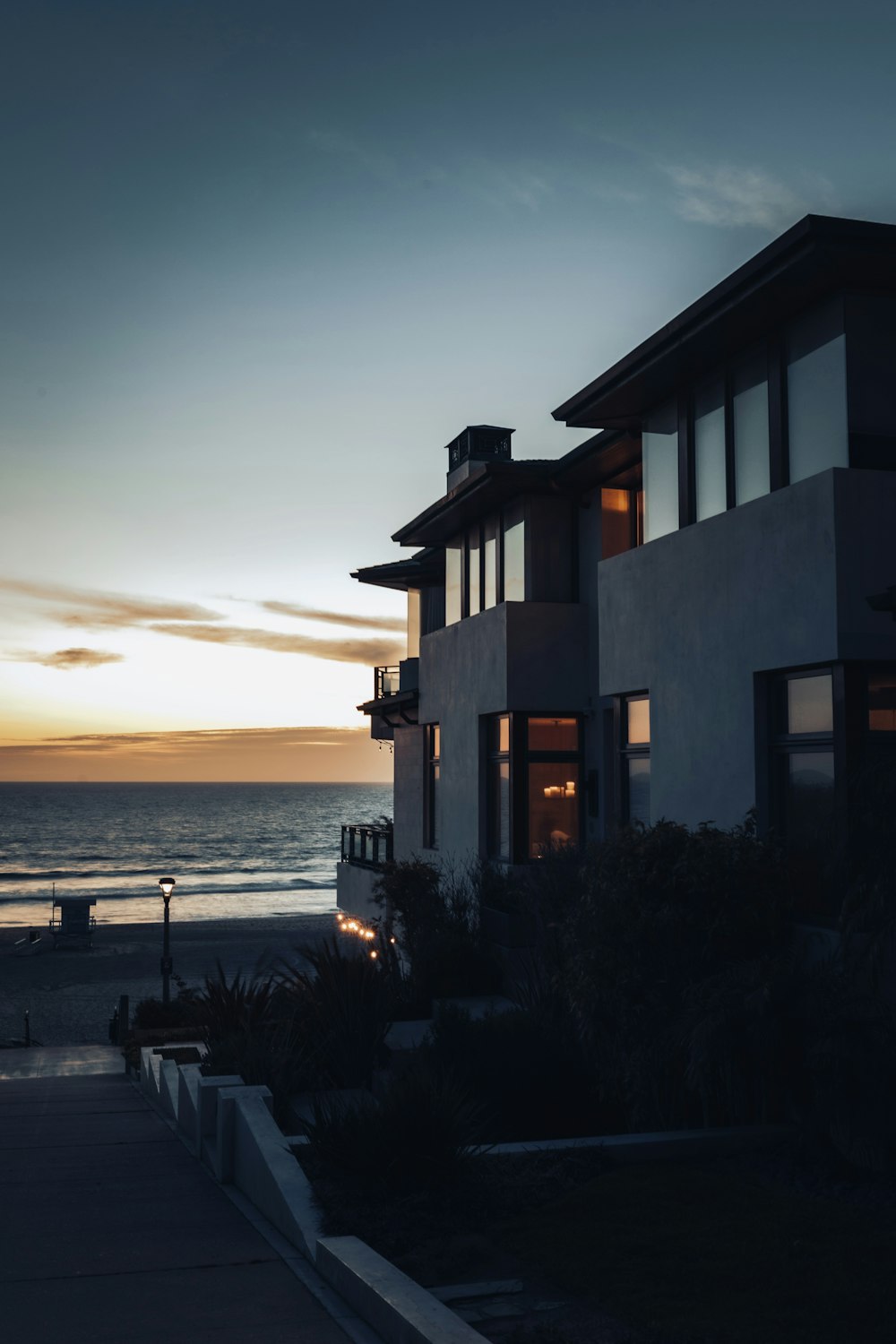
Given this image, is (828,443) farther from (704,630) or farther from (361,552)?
(361,552)

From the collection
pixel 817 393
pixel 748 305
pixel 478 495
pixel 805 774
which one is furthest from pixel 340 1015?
pixel 478 495

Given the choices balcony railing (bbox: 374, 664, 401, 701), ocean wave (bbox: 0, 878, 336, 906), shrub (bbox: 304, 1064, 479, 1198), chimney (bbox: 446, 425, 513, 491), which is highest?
chimney (bbox: 446, 425, 513, 491)

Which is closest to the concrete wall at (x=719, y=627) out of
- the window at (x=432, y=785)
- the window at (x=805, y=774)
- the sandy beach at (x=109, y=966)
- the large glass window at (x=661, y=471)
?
the window at (x=805, y=774)

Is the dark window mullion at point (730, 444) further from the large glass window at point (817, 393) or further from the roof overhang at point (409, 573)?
the roof overhang at point (409, 573)

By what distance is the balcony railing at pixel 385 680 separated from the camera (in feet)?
90.8

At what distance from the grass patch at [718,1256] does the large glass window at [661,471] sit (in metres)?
7.13

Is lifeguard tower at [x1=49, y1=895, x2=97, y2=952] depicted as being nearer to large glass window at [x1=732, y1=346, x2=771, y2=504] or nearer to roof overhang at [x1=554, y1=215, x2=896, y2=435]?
roof overhang at [x1=554, y1=215, x2=896, y2=435]

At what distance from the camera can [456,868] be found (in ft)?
60.3

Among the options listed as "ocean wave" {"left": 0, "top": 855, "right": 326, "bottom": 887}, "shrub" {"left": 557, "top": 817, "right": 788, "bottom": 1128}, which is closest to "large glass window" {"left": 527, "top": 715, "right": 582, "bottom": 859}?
"shrub" {"left": 557, "top": 817, "right": 788, "bottom": 1128}

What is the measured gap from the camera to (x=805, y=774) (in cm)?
953

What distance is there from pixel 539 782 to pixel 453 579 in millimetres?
4840

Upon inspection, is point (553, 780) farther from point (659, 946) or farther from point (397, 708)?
point (397, 708)

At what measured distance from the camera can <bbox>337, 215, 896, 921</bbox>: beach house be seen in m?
9.05

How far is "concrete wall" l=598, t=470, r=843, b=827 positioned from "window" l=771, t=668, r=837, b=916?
0.22 m
